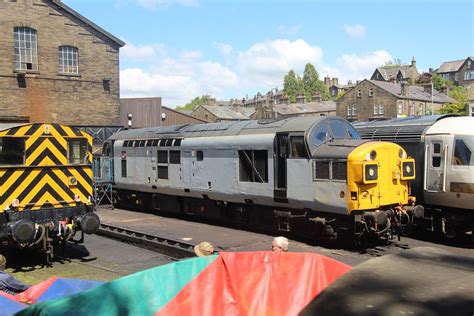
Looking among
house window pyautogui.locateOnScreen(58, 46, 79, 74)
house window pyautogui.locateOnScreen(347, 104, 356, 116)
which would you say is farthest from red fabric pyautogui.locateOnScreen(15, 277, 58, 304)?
house window pyautogui.locateOnScreen(347, 104, 356, 116)

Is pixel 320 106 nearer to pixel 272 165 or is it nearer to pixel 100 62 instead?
pixel 100 62

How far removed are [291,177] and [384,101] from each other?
62.9 meters

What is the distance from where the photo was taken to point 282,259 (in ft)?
15.1

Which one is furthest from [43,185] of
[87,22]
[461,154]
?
[87,22]

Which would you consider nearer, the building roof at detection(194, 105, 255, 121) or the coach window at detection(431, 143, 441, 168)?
the coach window at detection(431, 143, 441, 168)

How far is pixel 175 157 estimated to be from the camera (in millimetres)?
16281

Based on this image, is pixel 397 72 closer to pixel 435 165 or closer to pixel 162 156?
pixel 162 156

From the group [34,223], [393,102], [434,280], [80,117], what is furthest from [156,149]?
[393,102]

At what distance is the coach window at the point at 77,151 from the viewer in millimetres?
10648

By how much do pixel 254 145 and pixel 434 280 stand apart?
34.9ft

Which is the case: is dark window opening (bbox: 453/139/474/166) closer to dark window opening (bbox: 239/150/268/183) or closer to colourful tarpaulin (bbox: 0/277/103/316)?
dark window opening (bbox: 239/150/268/183)

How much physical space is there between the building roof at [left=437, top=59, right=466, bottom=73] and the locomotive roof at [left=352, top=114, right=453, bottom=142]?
124169mm

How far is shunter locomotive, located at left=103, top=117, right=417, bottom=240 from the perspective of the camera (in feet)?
35.7

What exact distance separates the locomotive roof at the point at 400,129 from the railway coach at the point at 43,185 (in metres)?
7.88
